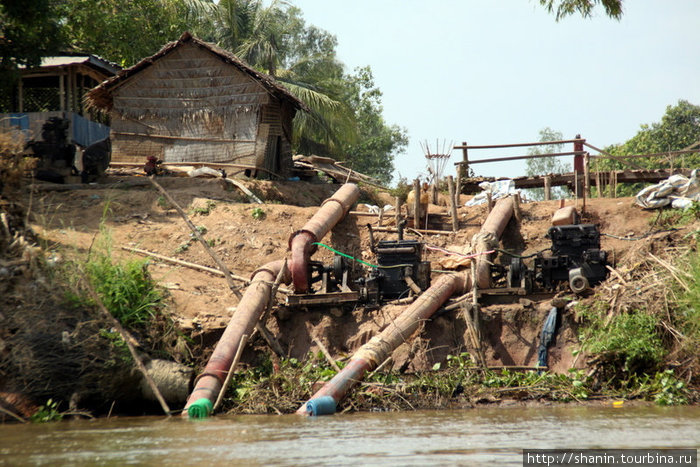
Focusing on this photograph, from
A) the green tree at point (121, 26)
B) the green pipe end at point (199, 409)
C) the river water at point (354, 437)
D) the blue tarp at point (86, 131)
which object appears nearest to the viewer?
the river water at point (354, 437)

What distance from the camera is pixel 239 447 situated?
23.4 feet

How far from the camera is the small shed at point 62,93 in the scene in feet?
62.6

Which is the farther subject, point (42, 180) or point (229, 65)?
point (229, 65)

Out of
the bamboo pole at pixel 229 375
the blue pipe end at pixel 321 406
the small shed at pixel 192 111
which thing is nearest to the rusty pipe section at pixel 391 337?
the blue pipe end at pixel 321 406

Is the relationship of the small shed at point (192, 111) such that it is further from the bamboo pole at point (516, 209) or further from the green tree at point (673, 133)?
the green tree at point (673, 133)

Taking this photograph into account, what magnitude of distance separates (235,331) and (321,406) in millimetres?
1910

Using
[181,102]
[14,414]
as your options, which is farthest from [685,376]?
[181,102]

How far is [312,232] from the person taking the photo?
13.1 meters

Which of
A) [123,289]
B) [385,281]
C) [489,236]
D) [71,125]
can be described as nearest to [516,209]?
[489,236]

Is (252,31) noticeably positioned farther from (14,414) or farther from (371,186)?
(14,414)

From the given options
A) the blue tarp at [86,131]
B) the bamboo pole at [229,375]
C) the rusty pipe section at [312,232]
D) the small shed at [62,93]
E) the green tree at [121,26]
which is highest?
the green tree at [121,26]

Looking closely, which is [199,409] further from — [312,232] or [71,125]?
[71,125]

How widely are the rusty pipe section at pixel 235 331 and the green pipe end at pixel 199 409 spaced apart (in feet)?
0.17

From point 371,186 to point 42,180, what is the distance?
9.09m
